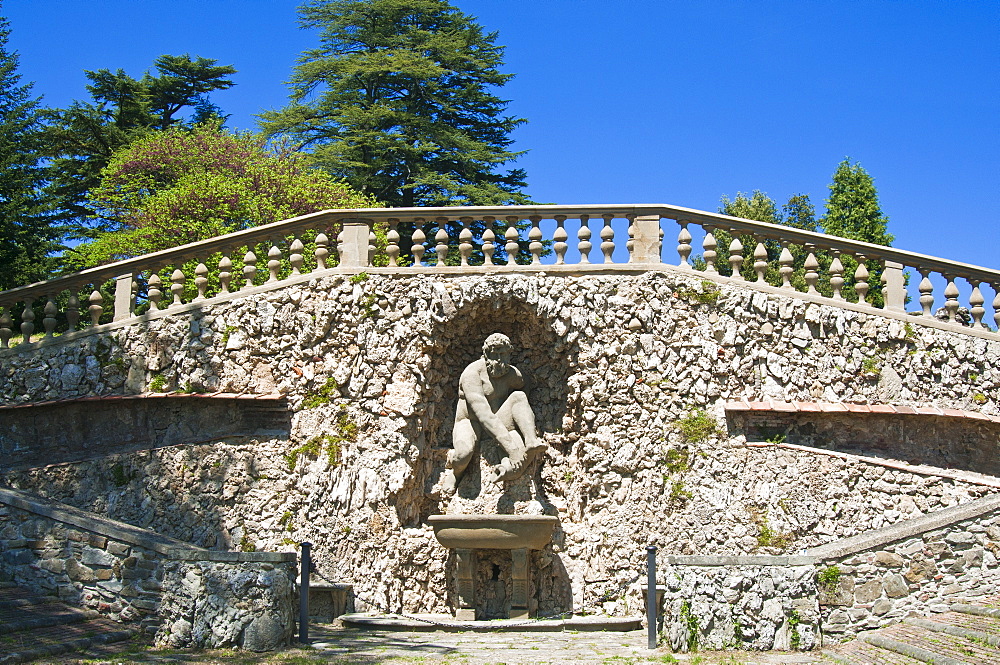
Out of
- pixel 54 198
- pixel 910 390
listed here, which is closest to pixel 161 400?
pixel 910 390

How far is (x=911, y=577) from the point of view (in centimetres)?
923

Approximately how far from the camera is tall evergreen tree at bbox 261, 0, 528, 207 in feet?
85.0

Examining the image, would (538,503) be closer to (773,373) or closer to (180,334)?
(773,373)

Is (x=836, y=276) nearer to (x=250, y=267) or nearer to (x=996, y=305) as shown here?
(x=996, y=305)

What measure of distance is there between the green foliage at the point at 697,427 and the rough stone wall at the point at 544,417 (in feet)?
0.21

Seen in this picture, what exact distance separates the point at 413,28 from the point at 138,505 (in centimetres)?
1797

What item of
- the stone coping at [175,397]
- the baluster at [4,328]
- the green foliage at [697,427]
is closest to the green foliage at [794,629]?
the green foliage at [697,427]

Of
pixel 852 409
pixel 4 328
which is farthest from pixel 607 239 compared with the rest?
pixel 4 328

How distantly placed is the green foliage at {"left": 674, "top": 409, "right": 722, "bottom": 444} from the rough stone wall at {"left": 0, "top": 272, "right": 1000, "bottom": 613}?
0.06m

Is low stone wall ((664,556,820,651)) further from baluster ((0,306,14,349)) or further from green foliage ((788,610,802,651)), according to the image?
baluster ((0,306,14,349))

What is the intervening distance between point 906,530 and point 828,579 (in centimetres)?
87

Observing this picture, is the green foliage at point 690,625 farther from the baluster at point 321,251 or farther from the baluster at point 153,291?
the baluster at point 153,291

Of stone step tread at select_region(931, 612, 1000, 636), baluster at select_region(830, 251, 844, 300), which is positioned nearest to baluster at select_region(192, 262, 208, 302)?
baluster at select_region(830, 251, 844, 300)

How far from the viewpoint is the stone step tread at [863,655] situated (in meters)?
8.02
